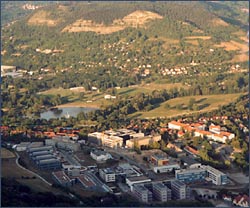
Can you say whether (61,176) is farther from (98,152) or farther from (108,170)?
(98,152)

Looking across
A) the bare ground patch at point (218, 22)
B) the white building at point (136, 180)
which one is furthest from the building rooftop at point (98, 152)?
the bare ground patch at point (218, 22)

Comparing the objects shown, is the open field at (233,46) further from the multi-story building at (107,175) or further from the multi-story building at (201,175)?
the multi-story building at (107,175)

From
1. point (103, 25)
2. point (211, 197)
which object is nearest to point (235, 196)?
point (211, 197)

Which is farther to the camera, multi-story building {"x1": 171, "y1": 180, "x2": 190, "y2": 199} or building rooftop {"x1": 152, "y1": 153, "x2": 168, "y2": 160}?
building rooftop {"x1": 152, "y1": 153, "x2": 168, "y2": 160}

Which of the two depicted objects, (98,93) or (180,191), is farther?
(98,93)

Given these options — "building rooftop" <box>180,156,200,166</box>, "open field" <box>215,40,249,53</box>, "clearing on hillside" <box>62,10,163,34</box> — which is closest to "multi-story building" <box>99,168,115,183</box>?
"building rooftop" <box>180,156,200,166</box>

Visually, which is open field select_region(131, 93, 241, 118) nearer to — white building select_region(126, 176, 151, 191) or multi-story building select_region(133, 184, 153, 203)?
white building select_region(126, 176, 151, 191)

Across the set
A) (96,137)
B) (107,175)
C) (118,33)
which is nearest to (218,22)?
(118,33)
